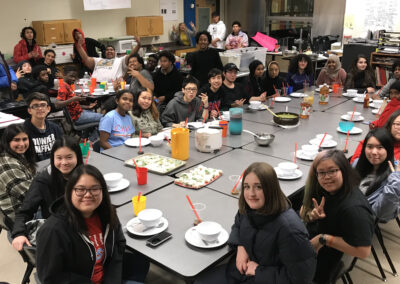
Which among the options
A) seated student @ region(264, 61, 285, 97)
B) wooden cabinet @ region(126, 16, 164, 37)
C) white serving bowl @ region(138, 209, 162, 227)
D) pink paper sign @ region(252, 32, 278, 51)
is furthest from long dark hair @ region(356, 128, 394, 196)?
wooden cabinet @ region(126, 16, 164, 37)

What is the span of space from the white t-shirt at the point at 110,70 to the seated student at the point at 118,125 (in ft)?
8.29

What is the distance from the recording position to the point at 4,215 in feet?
7.77

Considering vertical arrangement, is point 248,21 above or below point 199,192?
above

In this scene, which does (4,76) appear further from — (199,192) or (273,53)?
(273,53)

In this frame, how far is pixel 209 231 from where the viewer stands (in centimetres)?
195

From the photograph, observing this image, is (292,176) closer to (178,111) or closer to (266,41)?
(178,111)

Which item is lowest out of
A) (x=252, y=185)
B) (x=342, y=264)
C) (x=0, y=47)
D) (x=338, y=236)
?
(x=342, y=264)

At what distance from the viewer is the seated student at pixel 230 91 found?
4.70m

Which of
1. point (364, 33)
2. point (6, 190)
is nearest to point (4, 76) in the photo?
point (6, 190)

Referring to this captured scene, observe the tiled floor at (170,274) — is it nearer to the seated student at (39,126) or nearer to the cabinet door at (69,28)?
the seated student at (39,126)

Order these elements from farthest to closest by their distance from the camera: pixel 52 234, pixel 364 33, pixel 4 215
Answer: pixel 364 33 → pixel 4 215 → pixel 52 234

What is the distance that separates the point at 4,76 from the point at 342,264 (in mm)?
4452

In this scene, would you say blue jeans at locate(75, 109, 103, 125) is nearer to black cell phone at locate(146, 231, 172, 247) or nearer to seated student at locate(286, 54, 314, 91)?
seated student at locate(286, 54, 314, 91)

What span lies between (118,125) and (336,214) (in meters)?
2.30
